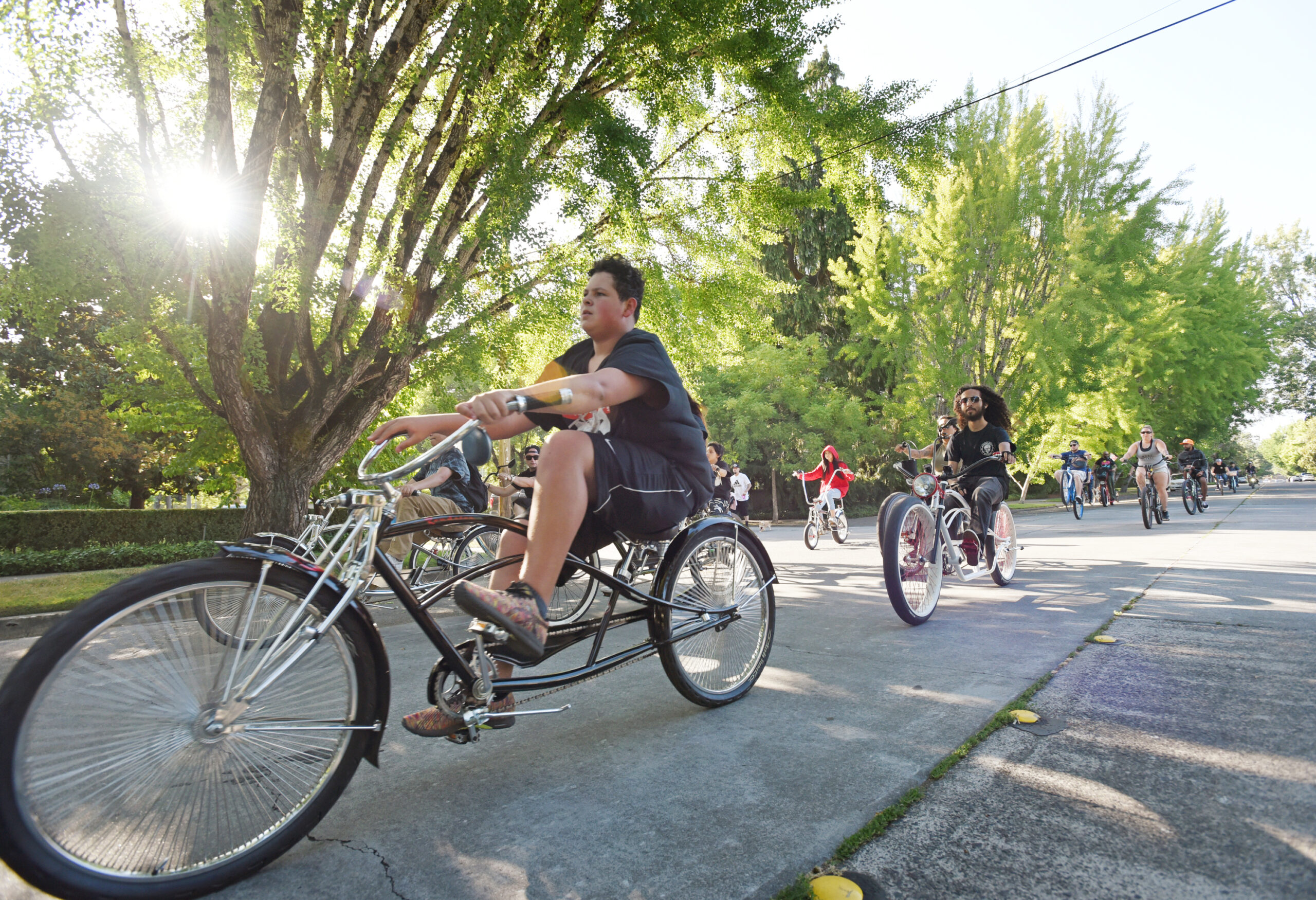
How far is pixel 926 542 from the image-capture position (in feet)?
16.3

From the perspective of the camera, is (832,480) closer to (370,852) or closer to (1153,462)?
(1153,462)

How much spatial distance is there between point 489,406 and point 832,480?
11.8 meters

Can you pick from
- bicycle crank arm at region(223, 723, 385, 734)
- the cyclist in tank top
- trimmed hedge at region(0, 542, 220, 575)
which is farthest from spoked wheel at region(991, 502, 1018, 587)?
trimmed hedge at region(0, 542, 220, 575)

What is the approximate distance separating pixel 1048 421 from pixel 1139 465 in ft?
27.7

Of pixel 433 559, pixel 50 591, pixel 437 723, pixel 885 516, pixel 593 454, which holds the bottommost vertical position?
pixel 50 591

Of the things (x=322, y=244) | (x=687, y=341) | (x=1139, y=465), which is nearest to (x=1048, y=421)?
(x=1139, y=465)

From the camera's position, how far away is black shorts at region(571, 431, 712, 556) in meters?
2.50

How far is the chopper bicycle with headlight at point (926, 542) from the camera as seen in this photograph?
4.59m

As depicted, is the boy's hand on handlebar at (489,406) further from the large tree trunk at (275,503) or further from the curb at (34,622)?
the large tree trunk at (275,503)

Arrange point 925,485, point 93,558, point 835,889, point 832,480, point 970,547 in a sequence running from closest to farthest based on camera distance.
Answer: point 835,889 < point 925,485 < point 970,547 < point 93,558 < point 832,480

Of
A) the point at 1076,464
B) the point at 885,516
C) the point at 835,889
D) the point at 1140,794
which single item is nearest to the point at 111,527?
the point at 885,516

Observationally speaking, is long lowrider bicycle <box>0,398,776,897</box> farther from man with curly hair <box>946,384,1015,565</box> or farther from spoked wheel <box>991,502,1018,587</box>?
spoked wheel <box>991,502,1018,587</box>

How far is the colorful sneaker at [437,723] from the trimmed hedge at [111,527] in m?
14.5

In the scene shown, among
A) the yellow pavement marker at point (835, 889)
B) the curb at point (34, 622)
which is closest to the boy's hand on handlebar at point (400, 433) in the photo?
the yellow pavement marker at point (835, 889)
